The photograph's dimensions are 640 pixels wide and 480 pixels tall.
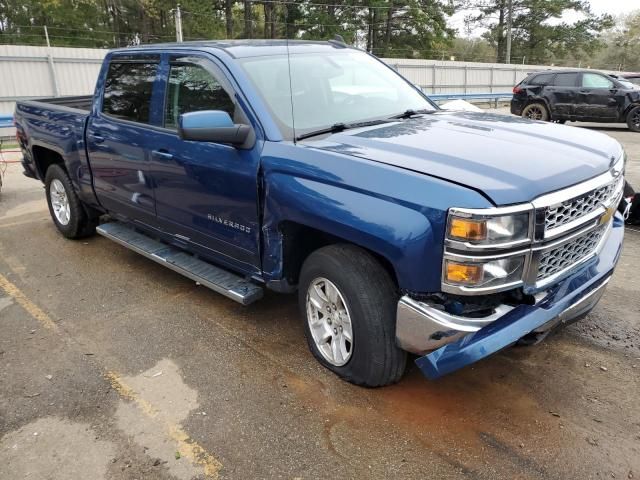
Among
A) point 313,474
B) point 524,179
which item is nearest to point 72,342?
point 313,474

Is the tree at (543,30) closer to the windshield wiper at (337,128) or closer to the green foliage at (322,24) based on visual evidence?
the green foliage at (322,24)

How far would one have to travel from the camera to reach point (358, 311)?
288cm

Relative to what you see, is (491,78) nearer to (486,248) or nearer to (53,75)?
(53,75)

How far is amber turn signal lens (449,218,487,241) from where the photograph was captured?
2.39m

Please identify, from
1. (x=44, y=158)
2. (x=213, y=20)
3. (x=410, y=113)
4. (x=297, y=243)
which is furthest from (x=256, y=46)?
(x=213, y=20)

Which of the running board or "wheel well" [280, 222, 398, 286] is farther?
the running board

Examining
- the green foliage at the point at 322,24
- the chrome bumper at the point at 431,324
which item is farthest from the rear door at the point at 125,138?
the green foliage at the point at 322,24

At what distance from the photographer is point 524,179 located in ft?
8.37

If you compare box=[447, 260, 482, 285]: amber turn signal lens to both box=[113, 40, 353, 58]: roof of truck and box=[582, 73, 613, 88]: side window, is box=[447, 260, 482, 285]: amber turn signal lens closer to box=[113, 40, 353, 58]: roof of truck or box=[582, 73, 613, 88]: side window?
box=[113, 40, 353, 58]: roof of truck

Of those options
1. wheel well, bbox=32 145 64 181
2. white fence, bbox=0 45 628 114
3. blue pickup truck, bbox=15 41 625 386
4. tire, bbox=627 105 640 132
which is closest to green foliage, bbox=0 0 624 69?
white fence, bbox=0 45 628 114

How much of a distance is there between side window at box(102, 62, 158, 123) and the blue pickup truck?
2 cm

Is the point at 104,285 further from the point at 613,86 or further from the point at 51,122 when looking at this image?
the point at 613,86

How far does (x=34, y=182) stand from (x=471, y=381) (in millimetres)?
8573

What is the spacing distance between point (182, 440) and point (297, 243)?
1.29 m
